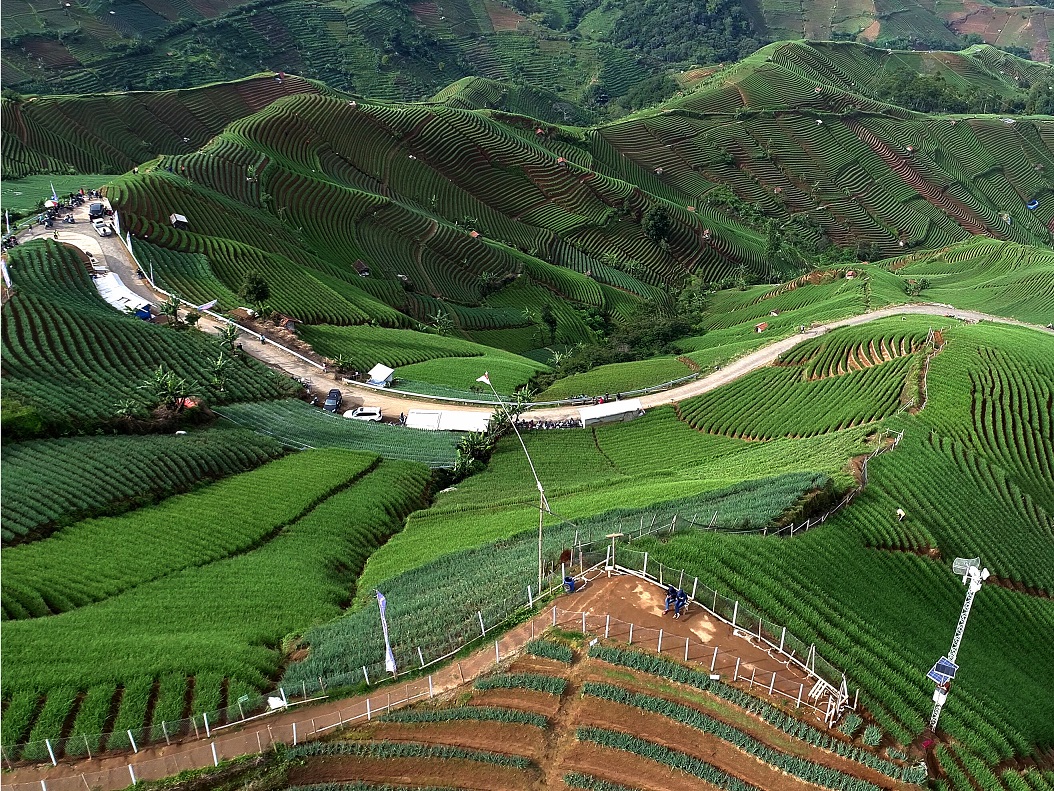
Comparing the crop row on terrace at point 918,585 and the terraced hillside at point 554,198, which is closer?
the crop row on terrace at point 918,585

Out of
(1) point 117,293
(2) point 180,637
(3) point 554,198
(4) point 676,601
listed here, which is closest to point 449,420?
(2) point 180,637

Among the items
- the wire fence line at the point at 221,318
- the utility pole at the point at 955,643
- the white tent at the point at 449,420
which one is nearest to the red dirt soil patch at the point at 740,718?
the utility pole at the point at 955,643

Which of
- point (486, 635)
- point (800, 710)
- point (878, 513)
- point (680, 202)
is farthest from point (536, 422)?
point (680, 202)

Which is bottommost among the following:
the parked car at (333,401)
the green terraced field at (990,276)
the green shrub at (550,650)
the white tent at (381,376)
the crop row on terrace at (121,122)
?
the green shrub at (550,650)

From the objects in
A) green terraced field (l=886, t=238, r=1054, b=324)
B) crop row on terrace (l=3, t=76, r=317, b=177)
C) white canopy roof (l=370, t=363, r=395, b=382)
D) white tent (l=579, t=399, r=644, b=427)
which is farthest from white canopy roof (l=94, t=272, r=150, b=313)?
green terraced field (l=886, t=238, r=1054, b=324)

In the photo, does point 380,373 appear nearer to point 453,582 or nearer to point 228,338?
point 228,338

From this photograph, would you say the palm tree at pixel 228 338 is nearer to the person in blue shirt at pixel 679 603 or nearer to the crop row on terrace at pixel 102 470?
the crop row on terrace at pixel 102 470

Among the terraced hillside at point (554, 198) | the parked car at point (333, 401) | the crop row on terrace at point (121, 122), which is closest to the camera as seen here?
the parked car at point (333, 401)
